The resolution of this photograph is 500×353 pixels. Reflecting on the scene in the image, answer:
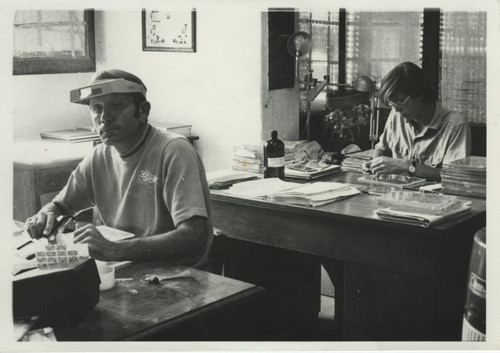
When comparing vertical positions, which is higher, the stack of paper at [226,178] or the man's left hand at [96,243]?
the stack of paper at [226,178]

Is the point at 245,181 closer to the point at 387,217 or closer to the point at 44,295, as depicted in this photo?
the point at 387,217

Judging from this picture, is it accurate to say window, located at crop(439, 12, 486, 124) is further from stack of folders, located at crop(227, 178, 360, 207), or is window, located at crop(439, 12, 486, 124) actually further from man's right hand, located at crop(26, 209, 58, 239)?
man's right hand, located at crop(26, 209, 58, 239)

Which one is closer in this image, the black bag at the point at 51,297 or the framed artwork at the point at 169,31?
the black bag at the point at 51,297

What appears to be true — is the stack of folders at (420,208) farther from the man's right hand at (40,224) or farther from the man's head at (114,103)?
the man's right hand at (40,224)

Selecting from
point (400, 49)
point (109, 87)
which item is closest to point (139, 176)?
point (109, 87)

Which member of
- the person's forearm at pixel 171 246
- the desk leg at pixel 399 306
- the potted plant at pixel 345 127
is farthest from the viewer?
the potted plant at pixel 345 127

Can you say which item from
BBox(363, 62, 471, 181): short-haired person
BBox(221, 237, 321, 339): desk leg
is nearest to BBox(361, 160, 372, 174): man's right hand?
BBox(363, 62, 471, 181): short-haired person

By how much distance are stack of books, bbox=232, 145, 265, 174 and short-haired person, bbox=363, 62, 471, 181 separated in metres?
0.57

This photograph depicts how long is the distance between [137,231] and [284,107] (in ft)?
6.32

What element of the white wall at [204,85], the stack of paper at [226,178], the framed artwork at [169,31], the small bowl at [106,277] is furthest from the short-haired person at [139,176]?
the framed artwork at [169,31]

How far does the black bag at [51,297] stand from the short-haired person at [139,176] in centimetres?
60

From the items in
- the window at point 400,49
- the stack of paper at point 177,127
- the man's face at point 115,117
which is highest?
the window at point 400,49

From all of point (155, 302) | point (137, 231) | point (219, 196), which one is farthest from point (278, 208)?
point (155, 302)

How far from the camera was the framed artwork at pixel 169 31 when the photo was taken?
14.0 feet
